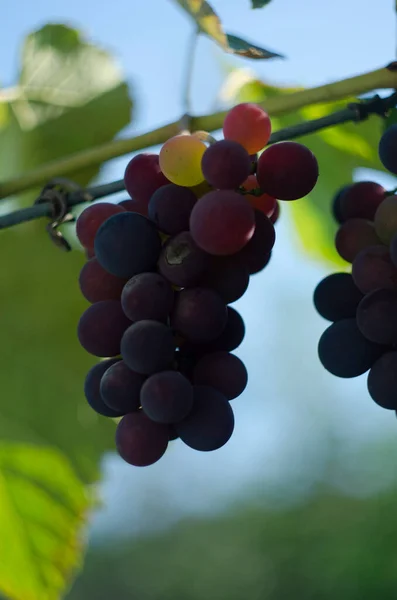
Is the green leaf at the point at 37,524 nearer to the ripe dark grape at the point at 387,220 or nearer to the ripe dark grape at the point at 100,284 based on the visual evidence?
the ripe dark grape at the point at 100,284

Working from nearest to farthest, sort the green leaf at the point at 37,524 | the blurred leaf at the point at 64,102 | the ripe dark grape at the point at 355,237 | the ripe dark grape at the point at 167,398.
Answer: the ripe dark grape at the point at 167,398 → the ripe dark grape at the point at 355,237 → the green leaf at the point at 37,524 → the blurred leaf at the point at 64,102

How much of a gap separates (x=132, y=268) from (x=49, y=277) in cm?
45

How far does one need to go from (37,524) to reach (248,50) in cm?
55

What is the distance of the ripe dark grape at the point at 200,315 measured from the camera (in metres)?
0.38

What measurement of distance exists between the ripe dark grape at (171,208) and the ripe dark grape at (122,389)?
9 cm

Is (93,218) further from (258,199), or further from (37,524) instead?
(37,524)

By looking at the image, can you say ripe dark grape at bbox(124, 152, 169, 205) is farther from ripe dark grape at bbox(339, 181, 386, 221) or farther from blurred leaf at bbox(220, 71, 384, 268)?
blurred leaf at bbox(220, 71, 384, 268)

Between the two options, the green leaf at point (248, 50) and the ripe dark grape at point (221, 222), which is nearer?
the ripe dark grape at point (221, 222)

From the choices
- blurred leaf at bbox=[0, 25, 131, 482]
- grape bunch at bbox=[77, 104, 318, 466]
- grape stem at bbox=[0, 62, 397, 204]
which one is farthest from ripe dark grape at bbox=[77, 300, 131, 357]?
blurred leaf at bbox=[0, 25, 131, 482]

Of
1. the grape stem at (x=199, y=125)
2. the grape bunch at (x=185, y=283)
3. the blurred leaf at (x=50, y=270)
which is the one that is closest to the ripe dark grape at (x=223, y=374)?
the grape bunch at (x=185, y=283)

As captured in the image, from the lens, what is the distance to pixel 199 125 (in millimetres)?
551

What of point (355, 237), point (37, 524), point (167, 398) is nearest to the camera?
point (167, 398)

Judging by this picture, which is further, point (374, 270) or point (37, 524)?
point (37, 524)

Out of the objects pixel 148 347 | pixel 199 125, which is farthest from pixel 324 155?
pixel 148 347
